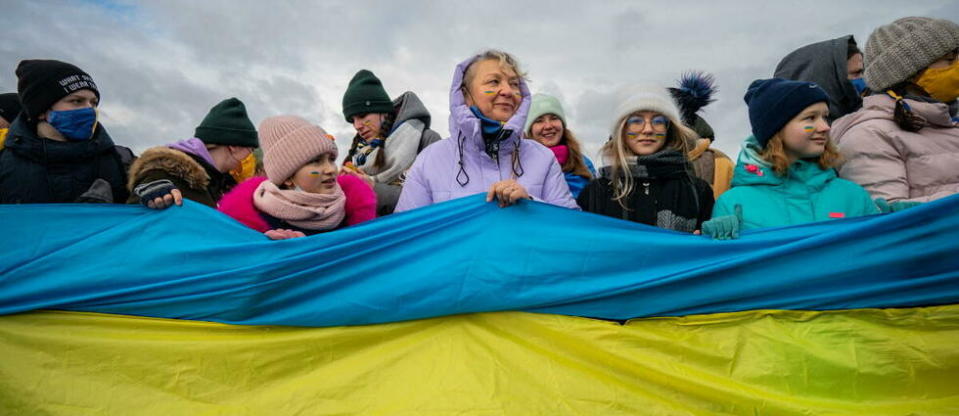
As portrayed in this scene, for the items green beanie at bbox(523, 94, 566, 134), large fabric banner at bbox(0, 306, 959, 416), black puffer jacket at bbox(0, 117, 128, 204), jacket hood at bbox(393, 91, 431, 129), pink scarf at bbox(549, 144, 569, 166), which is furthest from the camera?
jacket hood at bbox(393, 91, 431, 129)

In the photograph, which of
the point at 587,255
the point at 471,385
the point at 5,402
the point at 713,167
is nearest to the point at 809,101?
the point at 713,167

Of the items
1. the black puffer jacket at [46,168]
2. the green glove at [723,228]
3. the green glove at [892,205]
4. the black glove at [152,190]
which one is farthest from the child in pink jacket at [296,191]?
the green glove at [892,205]

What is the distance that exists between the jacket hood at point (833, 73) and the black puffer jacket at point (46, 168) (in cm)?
478

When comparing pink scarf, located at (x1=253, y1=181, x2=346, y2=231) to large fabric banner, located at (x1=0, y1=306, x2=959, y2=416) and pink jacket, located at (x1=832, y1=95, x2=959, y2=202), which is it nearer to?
large fabric banner, located at (x1=0, y1=306, x2=959, y2=416)

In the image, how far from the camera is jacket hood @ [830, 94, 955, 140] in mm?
3119

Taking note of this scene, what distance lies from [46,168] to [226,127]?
1119mm

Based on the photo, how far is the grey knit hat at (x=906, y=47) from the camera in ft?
10.7

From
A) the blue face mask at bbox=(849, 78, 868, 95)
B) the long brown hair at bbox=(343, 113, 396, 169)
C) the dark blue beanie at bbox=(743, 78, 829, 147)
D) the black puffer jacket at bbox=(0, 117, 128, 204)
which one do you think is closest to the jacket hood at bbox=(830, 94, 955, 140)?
the dark blue beanie at bbox=(743, 78, 829, 147)

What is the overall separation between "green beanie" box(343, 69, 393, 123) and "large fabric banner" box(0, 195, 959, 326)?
270 cm

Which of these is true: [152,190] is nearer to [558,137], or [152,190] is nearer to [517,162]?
[517,162]

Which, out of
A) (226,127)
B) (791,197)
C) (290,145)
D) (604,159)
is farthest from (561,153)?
(226,127)

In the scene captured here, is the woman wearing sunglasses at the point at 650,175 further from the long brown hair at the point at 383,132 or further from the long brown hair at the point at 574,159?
the long brown hair at the point at 383,132

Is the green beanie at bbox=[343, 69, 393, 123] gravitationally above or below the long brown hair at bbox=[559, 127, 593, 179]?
above

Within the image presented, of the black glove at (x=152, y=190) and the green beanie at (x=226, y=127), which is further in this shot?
the green beanie at (x=226, y=127)
